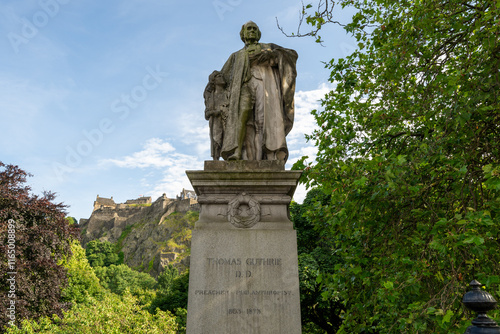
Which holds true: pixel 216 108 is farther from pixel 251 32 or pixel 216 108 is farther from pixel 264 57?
pixel 251 32

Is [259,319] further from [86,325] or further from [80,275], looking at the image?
[80,275]

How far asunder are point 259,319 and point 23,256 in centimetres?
1988

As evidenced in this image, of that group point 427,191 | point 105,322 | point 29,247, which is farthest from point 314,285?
point 29,247

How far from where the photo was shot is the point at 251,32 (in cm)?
560

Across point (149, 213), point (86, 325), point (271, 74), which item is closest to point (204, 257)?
point (271, 74)

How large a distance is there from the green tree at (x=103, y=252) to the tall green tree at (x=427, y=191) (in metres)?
88.7

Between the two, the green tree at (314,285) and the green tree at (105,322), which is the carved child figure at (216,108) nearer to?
the green tree at (105,322)

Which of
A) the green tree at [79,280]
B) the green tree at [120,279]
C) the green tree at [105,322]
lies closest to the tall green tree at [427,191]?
the green tree at [105,322]

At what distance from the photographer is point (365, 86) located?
29.9ft

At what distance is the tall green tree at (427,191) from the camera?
521 cm

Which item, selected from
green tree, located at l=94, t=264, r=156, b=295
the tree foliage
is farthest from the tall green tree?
green tree, located at l=94, t=264, r=156, b=295

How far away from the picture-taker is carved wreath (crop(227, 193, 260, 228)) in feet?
15.0

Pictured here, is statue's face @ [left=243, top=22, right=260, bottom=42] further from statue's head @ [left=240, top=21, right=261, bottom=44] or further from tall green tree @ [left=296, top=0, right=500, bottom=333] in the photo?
tall green tree @ [left=296, top=0, right=500, bottom=333]

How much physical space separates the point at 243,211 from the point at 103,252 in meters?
95.4
